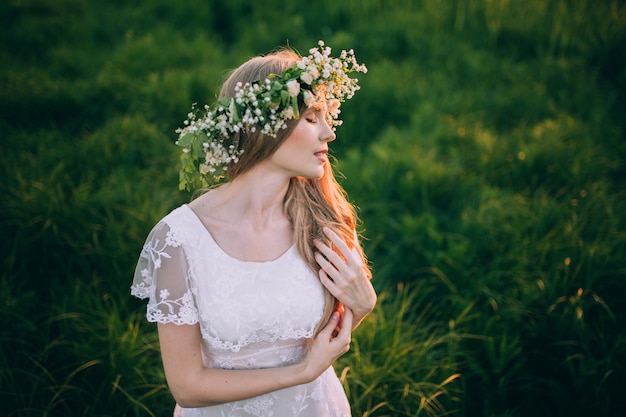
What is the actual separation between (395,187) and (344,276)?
9.88 ft

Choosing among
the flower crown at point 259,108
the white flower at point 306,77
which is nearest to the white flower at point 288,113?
the flower crown at point 259,108

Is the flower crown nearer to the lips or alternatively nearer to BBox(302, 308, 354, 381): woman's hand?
the lips

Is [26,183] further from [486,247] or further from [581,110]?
[581,110]

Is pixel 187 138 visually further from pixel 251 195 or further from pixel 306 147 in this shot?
pixel 306 147

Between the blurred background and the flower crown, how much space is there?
1579mm

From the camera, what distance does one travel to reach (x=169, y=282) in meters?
1.78

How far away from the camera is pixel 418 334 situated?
11.6 ft

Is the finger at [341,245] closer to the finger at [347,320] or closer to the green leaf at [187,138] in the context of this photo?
the finger at [347,320]

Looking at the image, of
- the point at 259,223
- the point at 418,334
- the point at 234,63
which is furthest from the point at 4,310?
the point at 234,63

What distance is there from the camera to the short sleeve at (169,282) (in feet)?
5.80

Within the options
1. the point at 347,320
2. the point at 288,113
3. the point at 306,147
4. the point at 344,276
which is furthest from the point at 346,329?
the point at 288,113

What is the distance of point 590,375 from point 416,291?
115cm

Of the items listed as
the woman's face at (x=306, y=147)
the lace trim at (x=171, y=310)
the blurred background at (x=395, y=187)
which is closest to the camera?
the lace trim at (x=171, y=310)

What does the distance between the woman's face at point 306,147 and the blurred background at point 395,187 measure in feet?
4.92
